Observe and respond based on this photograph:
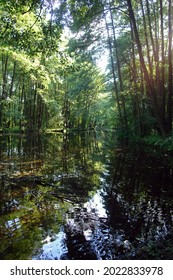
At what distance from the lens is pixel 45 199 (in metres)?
5.29

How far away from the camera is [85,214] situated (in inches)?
177

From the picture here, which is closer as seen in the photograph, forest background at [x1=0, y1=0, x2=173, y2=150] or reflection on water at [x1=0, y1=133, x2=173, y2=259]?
reflection on water at [x1=0, y1=133, x2=173, y2=259]

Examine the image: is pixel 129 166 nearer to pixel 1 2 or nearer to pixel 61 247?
pixel 61 247

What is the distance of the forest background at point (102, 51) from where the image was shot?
7.04 meters

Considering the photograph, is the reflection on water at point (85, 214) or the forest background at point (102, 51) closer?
the reflection on water at point (85, 214)

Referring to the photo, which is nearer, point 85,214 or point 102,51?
point 85,214

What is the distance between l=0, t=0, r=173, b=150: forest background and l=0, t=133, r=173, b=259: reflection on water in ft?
12.3

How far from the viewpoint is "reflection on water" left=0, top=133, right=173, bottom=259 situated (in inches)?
130

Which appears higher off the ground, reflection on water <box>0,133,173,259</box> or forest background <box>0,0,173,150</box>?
forest background <box>0,0,173,150</box>

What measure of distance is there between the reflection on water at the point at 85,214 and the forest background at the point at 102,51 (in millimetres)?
3763

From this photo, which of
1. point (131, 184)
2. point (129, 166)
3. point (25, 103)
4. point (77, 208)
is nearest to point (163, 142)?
point (129, 166)

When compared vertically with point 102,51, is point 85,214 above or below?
below

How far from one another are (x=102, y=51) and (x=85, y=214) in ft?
47.3

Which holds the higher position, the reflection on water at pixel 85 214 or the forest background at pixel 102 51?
the forest background at pixel 102 51
